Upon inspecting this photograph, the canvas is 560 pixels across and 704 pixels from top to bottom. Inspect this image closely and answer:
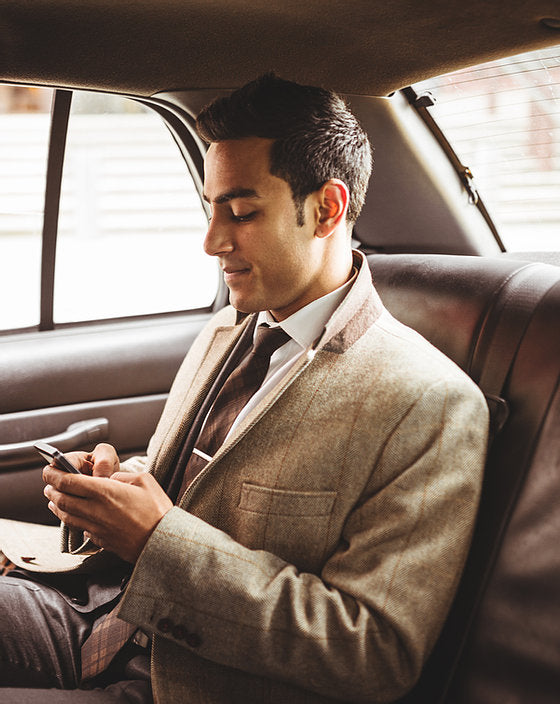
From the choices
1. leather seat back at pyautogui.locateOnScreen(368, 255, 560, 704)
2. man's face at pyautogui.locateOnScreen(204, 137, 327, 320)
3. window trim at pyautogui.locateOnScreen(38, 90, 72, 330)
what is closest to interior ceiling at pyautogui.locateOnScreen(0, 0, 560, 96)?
man's face at pyautogui.locateOnScreen(204, 137, 327, 320)

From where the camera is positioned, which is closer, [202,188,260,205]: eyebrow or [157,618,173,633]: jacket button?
[157,618,173,633]: jacket button

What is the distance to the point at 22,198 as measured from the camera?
99.6 inches

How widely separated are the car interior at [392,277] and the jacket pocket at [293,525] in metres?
0.25

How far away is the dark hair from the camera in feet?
4.50

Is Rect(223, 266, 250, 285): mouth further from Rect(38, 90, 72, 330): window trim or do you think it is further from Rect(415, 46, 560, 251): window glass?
Rect(38, 90, 72, 330): window trim

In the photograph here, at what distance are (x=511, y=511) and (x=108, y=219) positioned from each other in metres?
2.35

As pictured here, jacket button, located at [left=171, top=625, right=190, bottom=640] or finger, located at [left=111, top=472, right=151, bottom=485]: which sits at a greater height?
finger, located at [left=111, top=472, right=151, bottom=485]

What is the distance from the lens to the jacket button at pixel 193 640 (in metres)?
1.12

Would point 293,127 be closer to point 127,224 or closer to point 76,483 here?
point 76,483

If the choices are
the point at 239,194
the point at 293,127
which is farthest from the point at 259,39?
the point at 239,194

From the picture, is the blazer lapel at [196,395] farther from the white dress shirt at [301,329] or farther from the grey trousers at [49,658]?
the grey trousers at [49,658]

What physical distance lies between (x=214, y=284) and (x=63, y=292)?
1.81 ft

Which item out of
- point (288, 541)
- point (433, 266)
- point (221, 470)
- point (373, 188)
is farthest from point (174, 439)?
point (373, 188)

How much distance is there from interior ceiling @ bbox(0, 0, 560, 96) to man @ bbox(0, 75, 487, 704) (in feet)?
0.45
